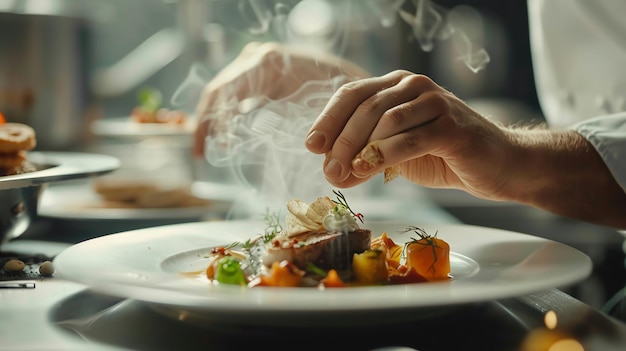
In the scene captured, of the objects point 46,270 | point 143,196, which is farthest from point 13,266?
point 143,196

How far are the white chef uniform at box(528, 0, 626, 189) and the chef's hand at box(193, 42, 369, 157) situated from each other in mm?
461

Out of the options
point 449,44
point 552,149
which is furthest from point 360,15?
point 552,149

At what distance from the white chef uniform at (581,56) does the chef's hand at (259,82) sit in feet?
1.51

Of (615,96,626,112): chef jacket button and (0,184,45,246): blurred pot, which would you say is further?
(615,96,626,112): chef jacket button

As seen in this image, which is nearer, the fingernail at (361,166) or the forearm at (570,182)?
the fingernail at (361,166)

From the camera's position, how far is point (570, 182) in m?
1.34

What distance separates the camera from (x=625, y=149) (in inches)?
51.6

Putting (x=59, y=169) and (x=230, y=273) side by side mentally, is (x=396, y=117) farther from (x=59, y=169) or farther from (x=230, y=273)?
(x=59, y=169)

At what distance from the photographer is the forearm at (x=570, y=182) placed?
131 cm

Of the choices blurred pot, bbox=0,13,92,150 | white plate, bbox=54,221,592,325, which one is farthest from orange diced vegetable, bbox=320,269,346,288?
blurred pot, bbox=0,13,92,150

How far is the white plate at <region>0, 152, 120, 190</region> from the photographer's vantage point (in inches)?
40.1

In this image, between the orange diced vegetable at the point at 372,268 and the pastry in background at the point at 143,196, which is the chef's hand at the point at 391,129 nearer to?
the orange diced vegetable at the point at 372,268

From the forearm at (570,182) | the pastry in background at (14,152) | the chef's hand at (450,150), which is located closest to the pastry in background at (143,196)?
the pastry in background at (14,152)

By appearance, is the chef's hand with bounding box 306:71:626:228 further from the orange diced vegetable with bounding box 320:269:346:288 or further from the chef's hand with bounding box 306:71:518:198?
the orange diced vegetable with bounding box 320:269:346:288
